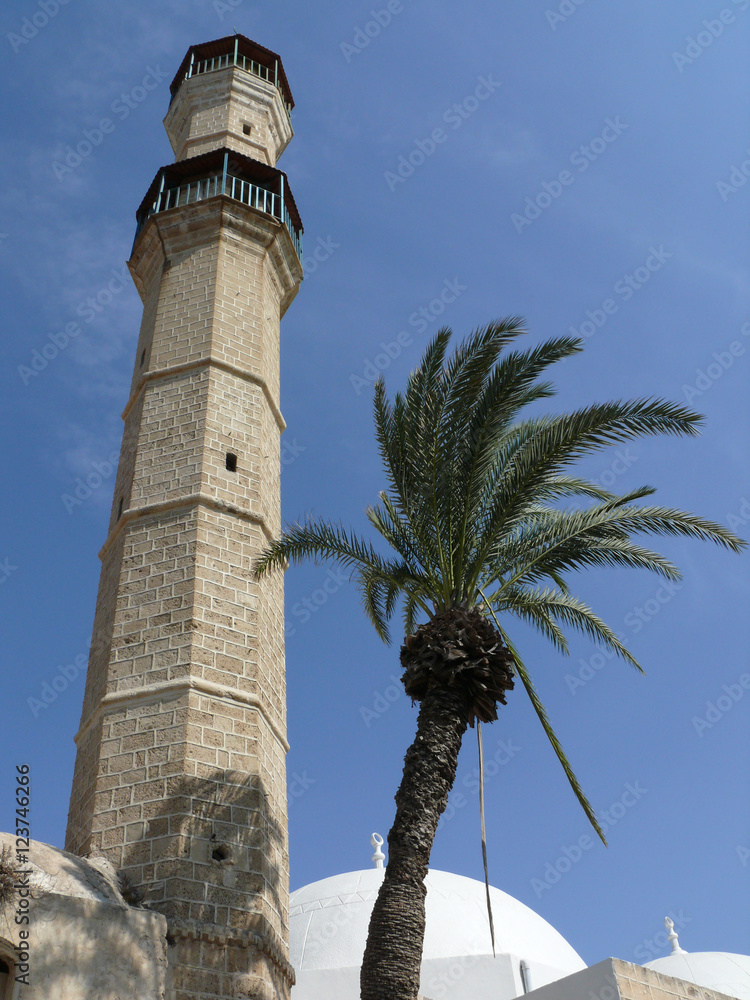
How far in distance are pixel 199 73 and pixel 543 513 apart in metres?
9.70

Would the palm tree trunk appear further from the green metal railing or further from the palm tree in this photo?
the green metal railing

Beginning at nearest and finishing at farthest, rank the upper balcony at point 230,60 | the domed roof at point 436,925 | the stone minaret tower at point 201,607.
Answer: the stone minaret tower at point 201,607 < the domed roof at point 436,925 < the upper balcony at point 230,60

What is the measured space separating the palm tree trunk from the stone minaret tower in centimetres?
135

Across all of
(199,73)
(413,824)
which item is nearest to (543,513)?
(413,824)

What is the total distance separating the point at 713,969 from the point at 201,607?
1131 cm

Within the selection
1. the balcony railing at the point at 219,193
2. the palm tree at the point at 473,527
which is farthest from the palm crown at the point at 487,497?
the balcony railing at the point at 219,193

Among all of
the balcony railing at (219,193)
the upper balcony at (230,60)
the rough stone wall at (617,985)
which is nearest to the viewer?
the rough stone wall at (617,985)

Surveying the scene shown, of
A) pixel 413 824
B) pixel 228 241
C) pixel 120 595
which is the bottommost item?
pixel 413 824

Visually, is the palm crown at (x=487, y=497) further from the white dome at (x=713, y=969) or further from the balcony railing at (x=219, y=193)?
the white dome at (x=713, y=969)

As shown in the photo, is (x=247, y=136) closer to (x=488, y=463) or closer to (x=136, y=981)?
(x=488, y=463)

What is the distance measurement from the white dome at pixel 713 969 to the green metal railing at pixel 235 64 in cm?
1483

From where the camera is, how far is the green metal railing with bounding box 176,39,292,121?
1534cm

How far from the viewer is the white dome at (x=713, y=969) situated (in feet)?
48.2

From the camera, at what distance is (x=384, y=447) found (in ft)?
28.6
